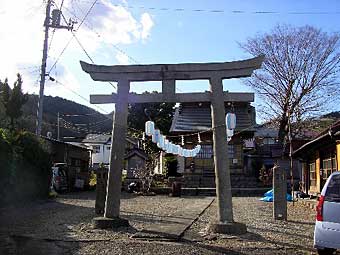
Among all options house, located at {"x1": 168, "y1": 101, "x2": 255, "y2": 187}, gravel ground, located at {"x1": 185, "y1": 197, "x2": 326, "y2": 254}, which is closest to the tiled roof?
house, located at {"x1": 168, "y1": 101, "x2": 255, "y2": 187}

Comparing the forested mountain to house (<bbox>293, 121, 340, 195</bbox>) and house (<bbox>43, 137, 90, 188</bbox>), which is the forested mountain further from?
house (<bbox>293, 121, 340, 195</bbox>)

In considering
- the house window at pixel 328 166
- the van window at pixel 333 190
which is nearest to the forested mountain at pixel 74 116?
the house window at pixel 328 166

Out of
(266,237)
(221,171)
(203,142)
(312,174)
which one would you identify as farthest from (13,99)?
(266,237)

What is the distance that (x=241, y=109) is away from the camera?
3844cm

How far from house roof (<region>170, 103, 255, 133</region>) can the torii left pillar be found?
24.7m

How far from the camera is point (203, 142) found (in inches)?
1383

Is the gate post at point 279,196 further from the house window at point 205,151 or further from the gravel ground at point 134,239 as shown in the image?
the house window at point 205,151

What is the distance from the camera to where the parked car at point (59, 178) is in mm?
26870

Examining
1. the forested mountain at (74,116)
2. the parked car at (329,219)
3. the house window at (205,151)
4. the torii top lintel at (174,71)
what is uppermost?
the forested mountain at (74,116)

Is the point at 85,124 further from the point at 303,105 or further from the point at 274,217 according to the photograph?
the point at 274,217

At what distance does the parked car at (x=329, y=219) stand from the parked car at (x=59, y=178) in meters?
21.5

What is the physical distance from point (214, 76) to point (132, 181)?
20.6m

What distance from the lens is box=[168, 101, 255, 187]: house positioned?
111ft

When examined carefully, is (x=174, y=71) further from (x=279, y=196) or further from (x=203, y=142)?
(x=203, y=142)
